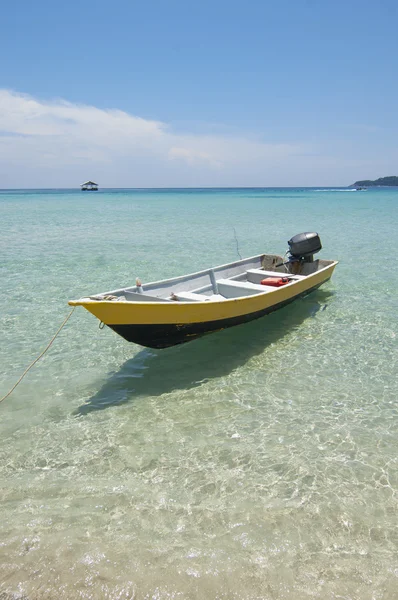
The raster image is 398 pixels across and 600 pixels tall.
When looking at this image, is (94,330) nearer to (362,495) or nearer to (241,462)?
(241,462)

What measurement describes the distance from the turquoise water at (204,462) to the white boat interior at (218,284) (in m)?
1.06

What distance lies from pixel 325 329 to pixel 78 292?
7.76 meters

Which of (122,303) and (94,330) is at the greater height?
(122,303)

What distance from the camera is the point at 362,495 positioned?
4.54 m

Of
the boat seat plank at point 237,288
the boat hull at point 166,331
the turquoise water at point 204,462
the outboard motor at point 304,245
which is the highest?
the outboard motor at point 304,245

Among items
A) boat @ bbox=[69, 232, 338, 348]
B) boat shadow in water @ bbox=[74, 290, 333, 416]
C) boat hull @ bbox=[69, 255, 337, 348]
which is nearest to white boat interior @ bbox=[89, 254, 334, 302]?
boat @ bbox=[69, 232, 338, 348]

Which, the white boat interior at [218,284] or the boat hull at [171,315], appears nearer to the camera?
the boat hull at [171,315]

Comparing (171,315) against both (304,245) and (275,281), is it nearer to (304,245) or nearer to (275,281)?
(275,281)

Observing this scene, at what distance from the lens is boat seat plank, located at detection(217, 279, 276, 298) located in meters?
9.59

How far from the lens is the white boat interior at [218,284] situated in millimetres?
7760

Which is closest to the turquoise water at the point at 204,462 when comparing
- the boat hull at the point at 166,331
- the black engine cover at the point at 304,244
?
the boat hull at the point at 166,331

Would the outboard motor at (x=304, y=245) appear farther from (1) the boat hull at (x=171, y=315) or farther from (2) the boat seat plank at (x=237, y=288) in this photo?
(1) the boat hull at (x=171, y=315)

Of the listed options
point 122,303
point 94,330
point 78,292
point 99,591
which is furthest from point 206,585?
point 78,292

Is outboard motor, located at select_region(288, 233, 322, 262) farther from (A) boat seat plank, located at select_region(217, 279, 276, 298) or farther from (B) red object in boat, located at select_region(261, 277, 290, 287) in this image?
(A) boat seat plank, located at select_region(217, 279, 276, 298)
